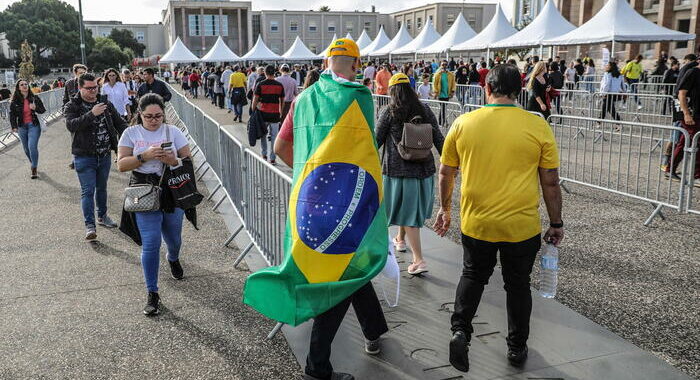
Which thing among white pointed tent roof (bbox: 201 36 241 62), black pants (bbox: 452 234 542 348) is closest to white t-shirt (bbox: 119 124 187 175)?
black pants (bbox: 452 234 542 348)

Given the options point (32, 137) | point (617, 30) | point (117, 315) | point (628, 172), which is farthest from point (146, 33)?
point (117, 315)

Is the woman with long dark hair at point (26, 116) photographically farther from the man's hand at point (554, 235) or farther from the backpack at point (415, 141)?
the man's hand at point (554, 235)

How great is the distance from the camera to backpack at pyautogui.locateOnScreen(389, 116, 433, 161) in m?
4.89

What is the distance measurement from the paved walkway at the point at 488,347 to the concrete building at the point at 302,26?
3727 inches

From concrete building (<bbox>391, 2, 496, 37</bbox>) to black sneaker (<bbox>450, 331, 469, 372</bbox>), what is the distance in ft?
307

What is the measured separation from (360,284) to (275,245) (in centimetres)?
174

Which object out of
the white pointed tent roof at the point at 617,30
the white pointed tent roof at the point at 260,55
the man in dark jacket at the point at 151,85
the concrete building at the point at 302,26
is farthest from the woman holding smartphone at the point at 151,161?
the concrete building at the point at 302,26

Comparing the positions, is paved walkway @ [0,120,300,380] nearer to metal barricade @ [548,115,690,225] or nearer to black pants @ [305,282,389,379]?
black pants @ [305,282,389,379]

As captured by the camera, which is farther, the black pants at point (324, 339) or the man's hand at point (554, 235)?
the man's hand at point (554, 235)

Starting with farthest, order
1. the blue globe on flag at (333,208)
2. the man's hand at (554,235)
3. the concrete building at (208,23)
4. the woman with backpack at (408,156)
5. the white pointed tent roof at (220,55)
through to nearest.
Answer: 1. the concrete building at (208,23)
2. the white pointed tent roof at (220,55)
3. the woman with backpack at (408,156)
4. the man's hand at (554,235)
5. the blue globe on flag at (333,208)

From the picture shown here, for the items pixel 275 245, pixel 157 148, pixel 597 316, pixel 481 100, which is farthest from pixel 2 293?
pixel 481 100

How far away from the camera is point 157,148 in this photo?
465 centimetres

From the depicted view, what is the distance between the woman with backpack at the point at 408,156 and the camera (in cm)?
493

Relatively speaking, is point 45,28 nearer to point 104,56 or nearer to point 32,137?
point 104,56
